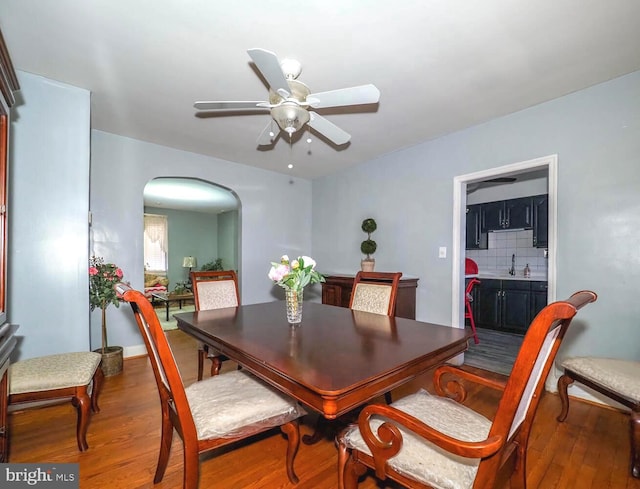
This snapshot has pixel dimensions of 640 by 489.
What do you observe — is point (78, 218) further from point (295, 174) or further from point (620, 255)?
point (620, 255)

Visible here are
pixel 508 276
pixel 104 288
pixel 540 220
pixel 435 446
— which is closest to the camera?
pixel 435 446

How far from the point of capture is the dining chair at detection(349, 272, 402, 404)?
90.1 inches

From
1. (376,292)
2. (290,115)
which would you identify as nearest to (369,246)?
(376,292)

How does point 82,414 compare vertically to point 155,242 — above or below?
below

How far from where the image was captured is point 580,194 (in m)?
2.46

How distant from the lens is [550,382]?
258 centimetres

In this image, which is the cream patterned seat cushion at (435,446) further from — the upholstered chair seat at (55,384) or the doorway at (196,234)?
the doorway at (196,234)

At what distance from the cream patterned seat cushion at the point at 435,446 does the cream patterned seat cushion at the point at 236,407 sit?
0.39 metres

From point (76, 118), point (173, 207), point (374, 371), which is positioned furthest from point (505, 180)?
point (173, 207)

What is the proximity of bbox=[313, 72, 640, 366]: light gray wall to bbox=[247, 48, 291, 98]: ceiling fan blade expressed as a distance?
226 cm

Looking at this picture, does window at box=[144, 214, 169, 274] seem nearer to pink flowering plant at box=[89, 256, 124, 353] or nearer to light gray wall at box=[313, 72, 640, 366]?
pink flowering plant at box=[89, 256, 124, 353]

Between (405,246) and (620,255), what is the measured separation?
188 centimetres

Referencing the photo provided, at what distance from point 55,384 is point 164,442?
0.82 meters

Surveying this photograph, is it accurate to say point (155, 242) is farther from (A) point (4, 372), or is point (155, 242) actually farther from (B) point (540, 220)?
(B) point (540, 220)
